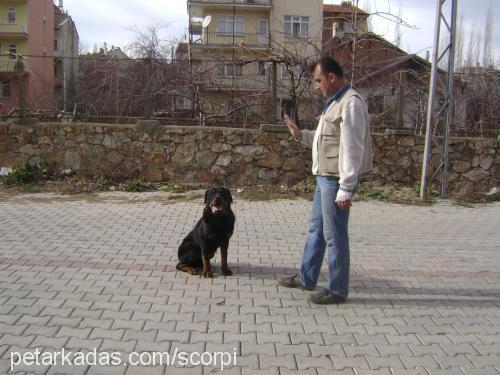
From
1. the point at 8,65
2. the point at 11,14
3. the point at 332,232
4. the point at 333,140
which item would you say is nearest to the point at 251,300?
the point at 332,232

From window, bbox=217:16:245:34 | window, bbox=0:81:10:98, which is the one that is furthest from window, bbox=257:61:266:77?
window, bbox=217:16:245:34

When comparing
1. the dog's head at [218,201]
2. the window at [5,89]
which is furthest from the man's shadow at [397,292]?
the window at [5,89]

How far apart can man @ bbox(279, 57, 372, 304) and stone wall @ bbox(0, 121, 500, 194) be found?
18.0 feet

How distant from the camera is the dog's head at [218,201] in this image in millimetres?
4609

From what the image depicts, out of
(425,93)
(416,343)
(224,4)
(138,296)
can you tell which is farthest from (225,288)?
(224,4)

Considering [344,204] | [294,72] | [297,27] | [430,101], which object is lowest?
[344,204]

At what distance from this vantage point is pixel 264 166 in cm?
987

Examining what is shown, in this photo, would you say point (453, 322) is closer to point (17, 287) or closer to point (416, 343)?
point (416, 343)

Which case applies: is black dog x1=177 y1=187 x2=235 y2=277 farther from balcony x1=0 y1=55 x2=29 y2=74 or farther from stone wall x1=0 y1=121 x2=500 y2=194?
balcony x1=0 y1=55 x2=29 y2=74

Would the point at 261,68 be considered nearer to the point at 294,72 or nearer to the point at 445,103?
the point at 294,72

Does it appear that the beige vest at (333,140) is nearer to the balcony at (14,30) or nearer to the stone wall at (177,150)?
the stone wall at (177,150)

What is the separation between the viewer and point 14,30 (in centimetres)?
3788

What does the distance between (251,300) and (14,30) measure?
133 feet

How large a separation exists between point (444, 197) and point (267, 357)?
7.42m
